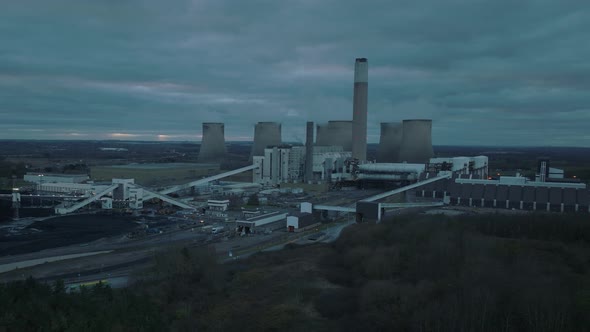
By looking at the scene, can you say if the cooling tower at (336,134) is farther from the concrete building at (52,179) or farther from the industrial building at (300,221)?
the industrial building at (300,221)

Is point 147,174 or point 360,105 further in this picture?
point 147,174

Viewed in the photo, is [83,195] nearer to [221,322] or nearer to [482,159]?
[221,322]

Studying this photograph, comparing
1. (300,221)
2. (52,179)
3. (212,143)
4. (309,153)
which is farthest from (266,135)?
(300,221)

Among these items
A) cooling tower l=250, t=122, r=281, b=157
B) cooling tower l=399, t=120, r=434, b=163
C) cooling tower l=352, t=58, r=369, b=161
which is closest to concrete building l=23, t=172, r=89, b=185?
A: cooling tower l=250, t=122, r=281, b=157

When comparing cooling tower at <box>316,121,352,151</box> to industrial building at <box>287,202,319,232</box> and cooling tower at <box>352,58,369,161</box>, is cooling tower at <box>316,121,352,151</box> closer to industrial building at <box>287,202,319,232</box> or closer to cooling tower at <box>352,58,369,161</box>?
cooling tower at <box>352,58,369,161</box>

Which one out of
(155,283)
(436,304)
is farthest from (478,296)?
(155,283)

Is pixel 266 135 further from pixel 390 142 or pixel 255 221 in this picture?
pixel 255 221
